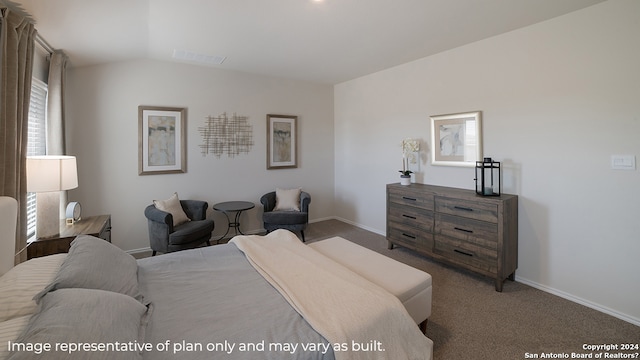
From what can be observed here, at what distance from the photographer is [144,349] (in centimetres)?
123

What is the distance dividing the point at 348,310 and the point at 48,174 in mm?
2731

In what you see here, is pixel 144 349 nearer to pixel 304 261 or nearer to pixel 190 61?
pixel 304 261

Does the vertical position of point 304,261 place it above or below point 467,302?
above

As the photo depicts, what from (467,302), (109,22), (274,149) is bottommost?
(467,302)

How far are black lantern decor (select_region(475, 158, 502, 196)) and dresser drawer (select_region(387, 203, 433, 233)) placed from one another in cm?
65

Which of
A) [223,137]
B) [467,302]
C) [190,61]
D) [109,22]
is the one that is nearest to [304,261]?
[467,302]

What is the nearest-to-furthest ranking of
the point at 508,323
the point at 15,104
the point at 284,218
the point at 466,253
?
the point at 15,104 → the point at 508,323 → the point at 466,253 → the point at 284,218

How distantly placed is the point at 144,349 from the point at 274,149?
4.10 meters

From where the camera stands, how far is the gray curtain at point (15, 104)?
1.99 metres

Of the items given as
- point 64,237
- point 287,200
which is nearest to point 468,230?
point 287,200

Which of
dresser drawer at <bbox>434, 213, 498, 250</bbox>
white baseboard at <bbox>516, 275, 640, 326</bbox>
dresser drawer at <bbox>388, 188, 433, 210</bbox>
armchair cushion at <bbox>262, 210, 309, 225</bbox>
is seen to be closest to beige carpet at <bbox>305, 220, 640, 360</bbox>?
white baseboard at <bbox>516, 275, 640, 326</bbox>

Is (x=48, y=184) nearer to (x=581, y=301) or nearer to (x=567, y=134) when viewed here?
(x=567, y=134)

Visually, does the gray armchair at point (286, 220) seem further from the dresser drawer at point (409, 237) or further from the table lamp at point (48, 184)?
the table lamp at point (48, 184)

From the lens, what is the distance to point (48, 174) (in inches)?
95.6
